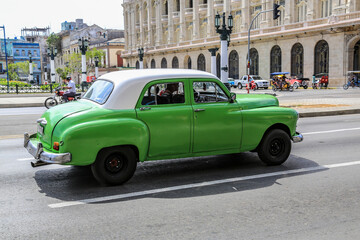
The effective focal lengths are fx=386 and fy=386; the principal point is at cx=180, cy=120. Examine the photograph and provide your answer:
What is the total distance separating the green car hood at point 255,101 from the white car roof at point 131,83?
967 millimetres

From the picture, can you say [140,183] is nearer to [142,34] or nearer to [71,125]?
[71,125]

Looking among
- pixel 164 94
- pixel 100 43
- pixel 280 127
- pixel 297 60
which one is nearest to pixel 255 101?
pixel 280 127

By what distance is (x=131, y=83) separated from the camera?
6.22 m

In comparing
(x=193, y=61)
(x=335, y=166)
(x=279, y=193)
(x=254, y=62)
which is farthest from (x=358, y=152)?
(x=193, y=61)

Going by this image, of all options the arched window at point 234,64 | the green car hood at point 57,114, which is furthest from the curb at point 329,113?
the arched window at point 234,64

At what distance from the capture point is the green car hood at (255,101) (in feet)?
23.0

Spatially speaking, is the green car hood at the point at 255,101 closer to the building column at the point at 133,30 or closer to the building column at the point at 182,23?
the building column at the point at 182,23

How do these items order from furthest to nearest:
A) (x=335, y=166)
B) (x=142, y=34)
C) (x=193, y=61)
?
(x=142, y=34)
(x=193, y=61)
(x=335, y=166)

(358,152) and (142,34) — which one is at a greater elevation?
(142,34)

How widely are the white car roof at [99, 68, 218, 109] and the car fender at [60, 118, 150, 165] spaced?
31 cm

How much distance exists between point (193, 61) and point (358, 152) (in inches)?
2280

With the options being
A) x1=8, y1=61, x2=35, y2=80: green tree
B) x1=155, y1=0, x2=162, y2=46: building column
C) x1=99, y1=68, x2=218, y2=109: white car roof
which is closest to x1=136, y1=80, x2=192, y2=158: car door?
x1=99, y1=68, x2=218, y2=109: white car roof

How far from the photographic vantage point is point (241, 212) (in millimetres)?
4914

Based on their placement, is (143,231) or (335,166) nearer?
(143,231)
